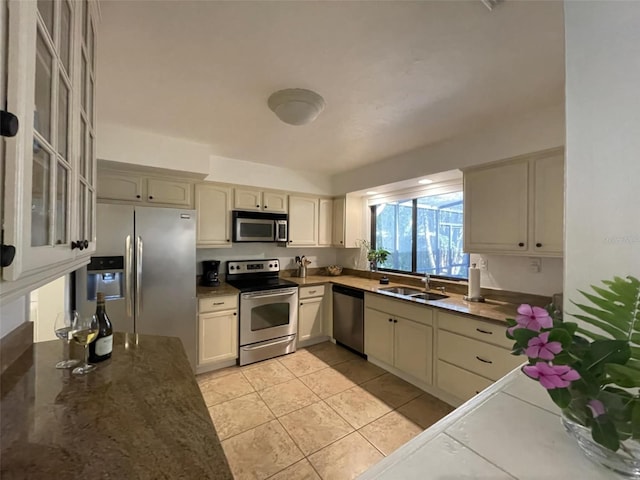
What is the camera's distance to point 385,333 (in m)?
2.84

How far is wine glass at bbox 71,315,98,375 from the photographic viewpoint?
1.10 meters

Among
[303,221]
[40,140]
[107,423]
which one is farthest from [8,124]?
[303,221]

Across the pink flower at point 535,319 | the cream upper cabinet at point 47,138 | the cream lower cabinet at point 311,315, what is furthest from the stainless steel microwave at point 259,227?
the pink flower at point 535,319

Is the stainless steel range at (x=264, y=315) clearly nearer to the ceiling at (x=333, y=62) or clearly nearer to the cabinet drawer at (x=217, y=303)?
the cabinet drawer at (x=217, y=303)

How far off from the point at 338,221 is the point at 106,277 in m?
2.79

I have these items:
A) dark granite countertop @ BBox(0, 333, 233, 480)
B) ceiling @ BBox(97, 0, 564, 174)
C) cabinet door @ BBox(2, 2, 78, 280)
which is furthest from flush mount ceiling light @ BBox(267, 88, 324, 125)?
dark granite countertop @ BBox(0, 333, 233, 480)

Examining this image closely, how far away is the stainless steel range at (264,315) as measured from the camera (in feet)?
9.75

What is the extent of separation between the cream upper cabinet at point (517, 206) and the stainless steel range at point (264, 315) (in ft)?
6.82

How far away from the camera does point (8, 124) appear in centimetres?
43

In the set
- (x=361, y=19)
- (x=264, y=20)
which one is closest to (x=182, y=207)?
(x=264, y=20)

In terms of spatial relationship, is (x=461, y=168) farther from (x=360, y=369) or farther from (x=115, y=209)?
(x=115, y=209)

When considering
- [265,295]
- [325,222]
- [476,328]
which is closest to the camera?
[476,328]

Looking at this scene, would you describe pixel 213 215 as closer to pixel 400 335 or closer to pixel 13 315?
pixel 13 315

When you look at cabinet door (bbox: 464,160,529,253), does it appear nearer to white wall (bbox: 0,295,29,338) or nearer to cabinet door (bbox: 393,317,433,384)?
cabinet door (bbox: 393,317,433,384)
